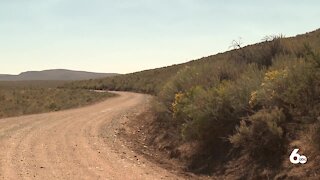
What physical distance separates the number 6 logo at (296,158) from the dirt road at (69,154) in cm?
303

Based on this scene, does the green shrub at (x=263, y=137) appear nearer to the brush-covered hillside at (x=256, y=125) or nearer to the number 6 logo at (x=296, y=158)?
the brush-covered hillside at (x=256, y=125)

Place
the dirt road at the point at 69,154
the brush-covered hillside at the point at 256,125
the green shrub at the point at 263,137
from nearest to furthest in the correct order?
1. the brush-covered hillside at the point at 256,125
2. the green shrub at the point at 263,137
3. the dirt road at the point at 69,154

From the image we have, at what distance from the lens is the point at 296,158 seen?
874cm

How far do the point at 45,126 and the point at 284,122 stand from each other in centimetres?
1271

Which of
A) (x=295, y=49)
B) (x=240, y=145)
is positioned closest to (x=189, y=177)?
(x=240, y=145)

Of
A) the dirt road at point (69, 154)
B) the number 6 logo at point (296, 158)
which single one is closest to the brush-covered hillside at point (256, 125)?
the number 6 logo at point (296, 158)

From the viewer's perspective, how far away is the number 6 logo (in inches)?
336

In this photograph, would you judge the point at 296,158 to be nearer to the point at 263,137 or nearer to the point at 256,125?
the point at 263,137

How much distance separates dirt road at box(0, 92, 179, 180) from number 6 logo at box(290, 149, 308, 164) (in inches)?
119

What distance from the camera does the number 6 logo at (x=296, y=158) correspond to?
8.53 m

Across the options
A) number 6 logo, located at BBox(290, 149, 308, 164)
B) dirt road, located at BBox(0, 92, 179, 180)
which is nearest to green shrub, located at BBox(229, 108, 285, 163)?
number 6 logo, located at BBox(290, 149, 308, 164)

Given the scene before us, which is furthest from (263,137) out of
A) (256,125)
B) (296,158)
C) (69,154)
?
(69,154)

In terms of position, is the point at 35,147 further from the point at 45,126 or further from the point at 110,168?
the point at 45,126

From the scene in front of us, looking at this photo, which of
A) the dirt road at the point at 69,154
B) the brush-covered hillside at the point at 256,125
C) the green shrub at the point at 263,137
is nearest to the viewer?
the brush-covered hillside at the point at 256,125
